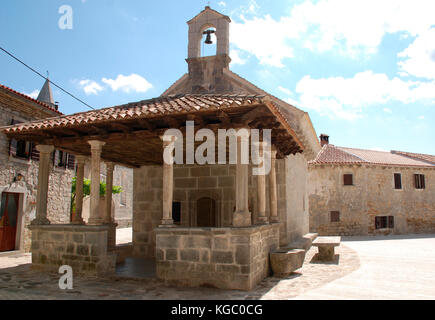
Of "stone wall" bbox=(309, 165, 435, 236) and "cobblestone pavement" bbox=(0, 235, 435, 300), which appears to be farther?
"stone wall" bbox=(309, 165, 435, 236)

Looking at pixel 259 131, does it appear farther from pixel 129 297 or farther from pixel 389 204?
pixel 389 204

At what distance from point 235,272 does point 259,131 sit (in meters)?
2.76

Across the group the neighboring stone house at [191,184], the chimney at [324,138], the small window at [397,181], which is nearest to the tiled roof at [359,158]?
the small window at [397,181]

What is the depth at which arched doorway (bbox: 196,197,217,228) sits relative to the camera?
10000 mm

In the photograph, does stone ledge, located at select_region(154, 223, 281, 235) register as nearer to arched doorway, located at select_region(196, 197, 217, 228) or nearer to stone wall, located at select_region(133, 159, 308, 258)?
stone wall, located at select_region(133, 159, 308, 258)

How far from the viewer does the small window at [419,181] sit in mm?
22219

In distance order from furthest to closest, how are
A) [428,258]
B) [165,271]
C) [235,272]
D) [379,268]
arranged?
[428,258]
[379,268]
[165,271]
[235,272]

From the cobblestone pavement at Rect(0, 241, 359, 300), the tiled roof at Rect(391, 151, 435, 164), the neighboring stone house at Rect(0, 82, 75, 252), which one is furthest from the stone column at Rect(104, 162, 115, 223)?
the tiled roof at Rect(391, 151, 435, 164)

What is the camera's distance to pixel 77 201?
9.32 meters

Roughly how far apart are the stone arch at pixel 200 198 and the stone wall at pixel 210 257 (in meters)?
3.47

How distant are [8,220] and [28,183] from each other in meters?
1.29

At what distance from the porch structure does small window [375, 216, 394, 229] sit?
14.2 metres

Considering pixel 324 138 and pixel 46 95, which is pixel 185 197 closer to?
pixel 324 138
